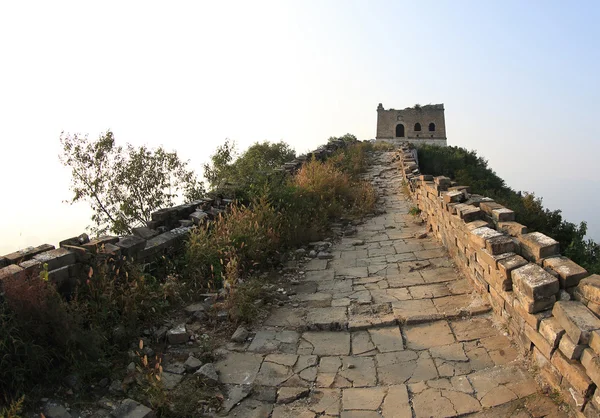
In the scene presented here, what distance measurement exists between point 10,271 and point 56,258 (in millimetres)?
448

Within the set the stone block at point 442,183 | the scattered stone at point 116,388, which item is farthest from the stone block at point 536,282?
the stone block at point 442,183

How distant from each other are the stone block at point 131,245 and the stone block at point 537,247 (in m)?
4.13

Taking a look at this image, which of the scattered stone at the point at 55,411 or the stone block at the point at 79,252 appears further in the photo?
the stone block at the point at 79,252

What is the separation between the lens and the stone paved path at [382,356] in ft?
10.4

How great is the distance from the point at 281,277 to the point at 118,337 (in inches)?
98.4

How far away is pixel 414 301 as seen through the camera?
4.82 meters

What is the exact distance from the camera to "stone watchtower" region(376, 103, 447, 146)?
45000 millimetres

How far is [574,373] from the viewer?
9.05ft

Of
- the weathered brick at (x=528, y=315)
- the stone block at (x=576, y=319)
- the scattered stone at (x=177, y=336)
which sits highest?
the stone block at (x=576, y=319)

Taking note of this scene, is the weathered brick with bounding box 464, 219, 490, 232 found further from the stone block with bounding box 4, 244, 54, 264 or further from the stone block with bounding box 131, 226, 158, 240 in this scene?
the stone block with bounding box 4, 244, 54, 264

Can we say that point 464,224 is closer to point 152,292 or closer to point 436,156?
point 152,292

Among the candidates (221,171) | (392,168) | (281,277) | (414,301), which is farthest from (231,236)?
(392,168)

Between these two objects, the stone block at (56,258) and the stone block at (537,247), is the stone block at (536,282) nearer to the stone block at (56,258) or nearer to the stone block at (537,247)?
the stone block at (537,247)

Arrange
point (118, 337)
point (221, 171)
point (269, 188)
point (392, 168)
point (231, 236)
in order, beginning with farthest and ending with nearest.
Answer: point (392, 168), point (221, 171), point (269, 188), point (231, 236), point (118, 337)
